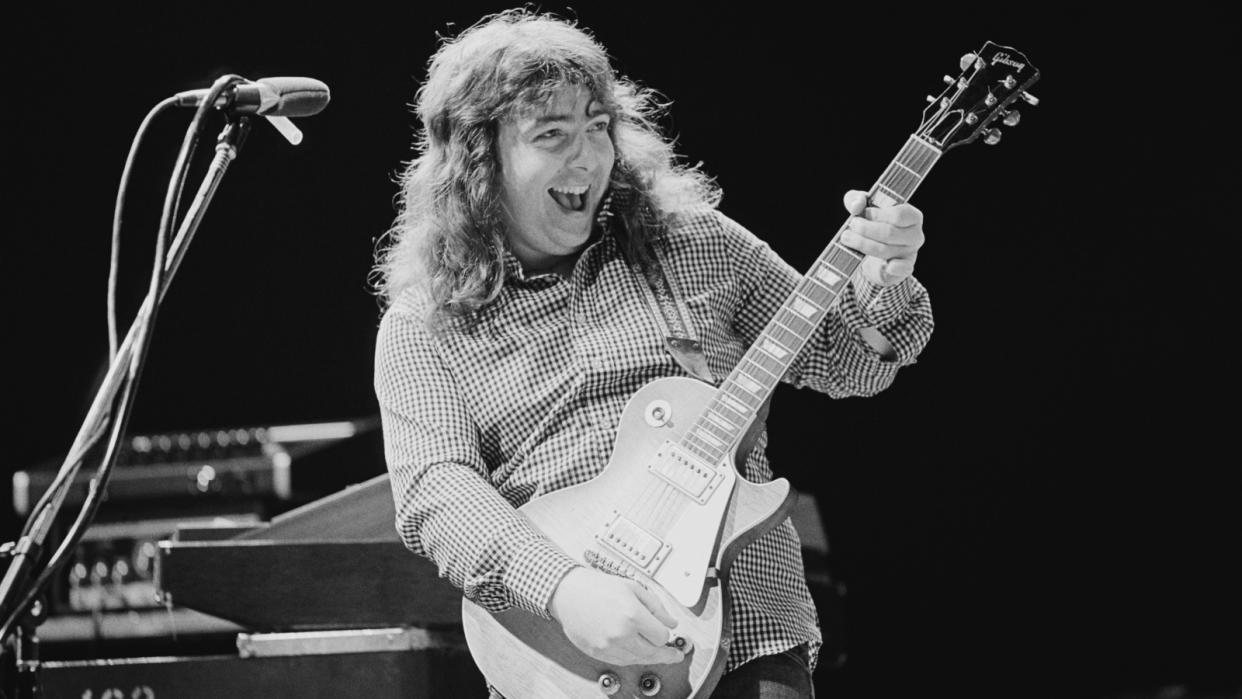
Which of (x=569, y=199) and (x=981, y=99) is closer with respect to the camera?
(x=981, y=99)

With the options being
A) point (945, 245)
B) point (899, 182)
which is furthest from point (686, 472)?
point (945, 245)

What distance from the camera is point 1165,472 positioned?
4617 mm

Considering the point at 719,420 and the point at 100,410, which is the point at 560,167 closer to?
the point at 719,420

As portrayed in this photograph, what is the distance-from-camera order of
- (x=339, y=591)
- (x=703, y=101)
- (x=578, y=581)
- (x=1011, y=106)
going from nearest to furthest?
(x=578, y=581)
(x=1011, y=106)
(x=339, y=591)
(x=703, y=101)

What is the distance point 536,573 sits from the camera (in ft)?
6.48

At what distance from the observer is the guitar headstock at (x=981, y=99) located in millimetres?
2121

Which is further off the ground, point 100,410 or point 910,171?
point 910,171

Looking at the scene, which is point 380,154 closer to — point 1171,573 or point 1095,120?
point 1095,120

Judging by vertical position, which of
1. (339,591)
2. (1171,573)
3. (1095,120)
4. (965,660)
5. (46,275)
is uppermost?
(1095,120)

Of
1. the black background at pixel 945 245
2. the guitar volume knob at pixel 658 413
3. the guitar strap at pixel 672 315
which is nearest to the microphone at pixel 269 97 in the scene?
the guitar strap at pixel 672 315

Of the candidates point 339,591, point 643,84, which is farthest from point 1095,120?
point 339,591

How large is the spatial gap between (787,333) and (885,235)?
0.23 metres

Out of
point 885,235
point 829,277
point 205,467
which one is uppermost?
point 885,235

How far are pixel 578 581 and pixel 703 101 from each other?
3.14m
